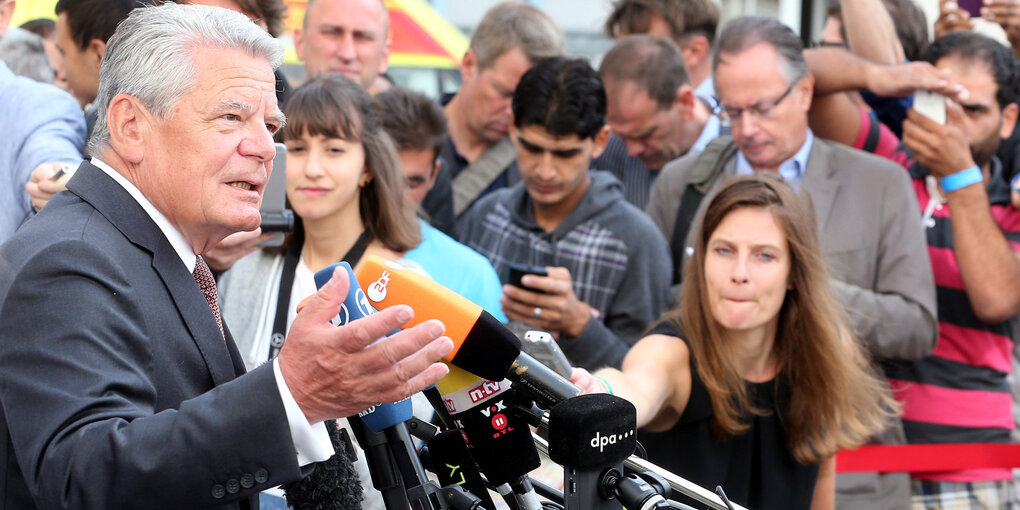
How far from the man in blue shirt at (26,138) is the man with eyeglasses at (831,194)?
7.04ft

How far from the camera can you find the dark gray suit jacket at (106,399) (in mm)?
1410

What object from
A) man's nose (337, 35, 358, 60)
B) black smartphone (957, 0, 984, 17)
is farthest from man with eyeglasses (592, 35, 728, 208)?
black smartphone (957, 0, 984, 17)

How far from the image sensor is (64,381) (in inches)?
57.0

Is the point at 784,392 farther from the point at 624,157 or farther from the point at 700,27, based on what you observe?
the point at 700,27

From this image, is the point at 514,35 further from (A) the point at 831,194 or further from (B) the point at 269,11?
(A) the point at 831,194

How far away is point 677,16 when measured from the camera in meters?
5.91

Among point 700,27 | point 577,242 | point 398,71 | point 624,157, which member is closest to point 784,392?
point 577,242

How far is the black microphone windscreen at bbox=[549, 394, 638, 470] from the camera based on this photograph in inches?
61.8

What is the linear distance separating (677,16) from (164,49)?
15.0 ft

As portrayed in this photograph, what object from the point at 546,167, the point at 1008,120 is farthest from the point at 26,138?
the point at 1008,120

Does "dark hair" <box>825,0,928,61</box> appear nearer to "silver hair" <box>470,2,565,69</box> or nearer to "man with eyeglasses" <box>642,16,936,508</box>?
"man with eyeglasses" <box>642,16,936,508</box>

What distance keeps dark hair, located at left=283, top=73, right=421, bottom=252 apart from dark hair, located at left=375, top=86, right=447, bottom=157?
0.79m

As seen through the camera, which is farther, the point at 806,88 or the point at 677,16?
the point at 677,16

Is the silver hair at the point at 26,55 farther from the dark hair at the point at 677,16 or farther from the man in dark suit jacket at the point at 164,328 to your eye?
the man in dark suit jacket at the point at 164,328
